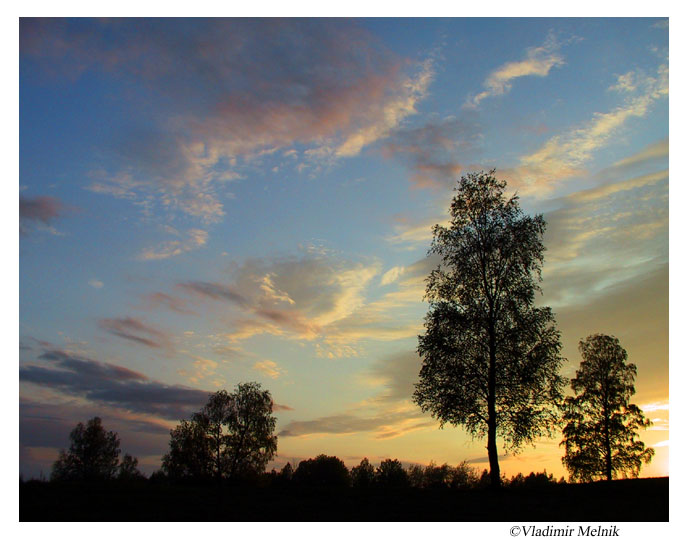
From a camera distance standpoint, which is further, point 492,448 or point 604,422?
point 604,422

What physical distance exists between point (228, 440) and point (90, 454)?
32931 mm

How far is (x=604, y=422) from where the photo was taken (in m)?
48.8

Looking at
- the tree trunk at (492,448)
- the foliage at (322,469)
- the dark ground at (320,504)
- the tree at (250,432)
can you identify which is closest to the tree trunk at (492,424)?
the tree trunk at (492,448)

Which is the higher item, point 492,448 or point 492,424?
point 492,424

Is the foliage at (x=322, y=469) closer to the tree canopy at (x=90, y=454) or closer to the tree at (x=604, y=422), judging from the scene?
the tree canopy at (x=90, y=454)

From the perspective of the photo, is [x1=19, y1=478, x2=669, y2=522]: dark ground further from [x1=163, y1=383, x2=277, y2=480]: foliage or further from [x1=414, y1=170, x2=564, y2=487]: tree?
[x1=163, y1=383, x2=277, y2=480]: foliage

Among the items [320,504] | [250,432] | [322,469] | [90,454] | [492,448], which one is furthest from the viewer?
[322,469]

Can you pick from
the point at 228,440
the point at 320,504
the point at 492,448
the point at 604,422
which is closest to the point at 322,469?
the point at 228,440

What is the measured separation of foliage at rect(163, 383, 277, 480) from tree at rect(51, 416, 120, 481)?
2299cm

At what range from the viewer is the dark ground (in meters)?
17.2

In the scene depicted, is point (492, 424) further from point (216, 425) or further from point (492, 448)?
point (216, 425)

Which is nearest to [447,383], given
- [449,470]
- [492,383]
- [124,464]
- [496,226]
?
[492,383]

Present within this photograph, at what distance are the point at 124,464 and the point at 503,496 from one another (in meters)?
101
